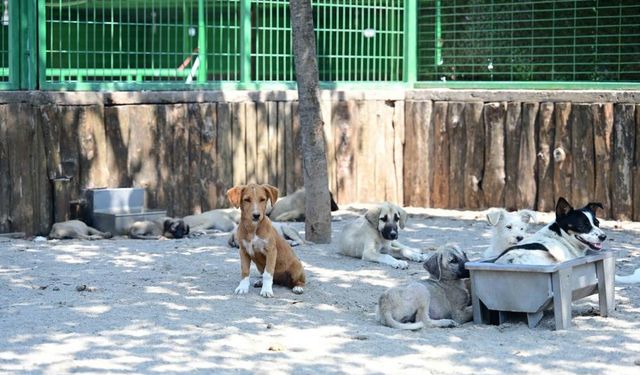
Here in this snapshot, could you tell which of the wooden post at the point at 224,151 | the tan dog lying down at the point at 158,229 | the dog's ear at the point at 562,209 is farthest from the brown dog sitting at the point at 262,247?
the wooden post at the point at 224,151

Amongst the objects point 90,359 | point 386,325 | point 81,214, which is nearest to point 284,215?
point 81,214

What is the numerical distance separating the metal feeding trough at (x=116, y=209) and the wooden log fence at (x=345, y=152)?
0.28 metres

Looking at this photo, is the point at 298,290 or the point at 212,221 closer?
the point at 298,290

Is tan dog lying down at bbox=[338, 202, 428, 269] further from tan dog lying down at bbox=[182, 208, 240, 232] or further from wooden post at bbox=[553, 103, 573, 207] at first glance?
wooden post at bbox=[553, 103, 573, 207]

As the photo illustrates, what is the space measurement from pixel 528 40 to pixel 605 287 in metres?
7.37

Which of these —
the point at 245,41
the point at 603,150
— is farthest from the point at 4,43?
the point at 603,150

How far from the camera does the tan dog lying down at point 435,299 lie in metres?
8.27

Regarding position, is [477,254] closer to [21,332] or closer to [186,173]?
[186,173]

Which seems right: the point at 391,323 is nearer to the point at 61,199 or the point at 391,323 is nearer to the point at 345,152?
the point at 61,199

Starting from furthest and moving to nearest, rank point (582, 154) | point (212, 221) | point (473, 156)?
1. point (473, 156)
2. point (582, 154)
3. point (212, 221)

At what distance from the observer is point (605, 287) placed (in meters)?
8.61

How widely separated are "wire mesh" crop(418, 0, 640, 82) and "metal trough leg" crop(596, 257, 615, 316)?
6149mm

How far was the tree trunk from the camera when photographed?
11.8 metres

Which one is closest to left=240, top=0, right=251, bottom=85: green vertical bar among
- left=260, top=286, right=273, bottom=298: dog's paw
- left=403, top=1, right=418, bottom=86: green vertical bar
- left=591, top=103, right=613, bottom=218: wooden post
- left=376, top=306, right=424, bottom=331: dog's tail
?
left=403, top=1, right=418, bottom=86: green vertical bar
